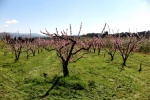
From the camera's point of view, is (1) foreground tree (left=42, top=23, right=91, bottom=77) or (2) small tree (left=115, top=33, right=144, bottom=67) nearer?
(1) foreground tree (left=42, top=23, right=91, bottom=77)

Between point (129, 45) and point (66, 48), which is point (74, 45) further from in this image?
point (129, 45)

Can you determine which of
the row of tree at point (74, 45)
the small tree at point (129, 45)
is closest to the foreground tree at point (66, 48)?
the row of tree at point (74, 45)

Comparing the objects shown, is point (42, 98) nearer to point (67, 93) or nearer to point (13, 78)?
point (67, 93)

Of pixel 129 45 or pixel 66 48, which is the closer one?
pixel 66 48

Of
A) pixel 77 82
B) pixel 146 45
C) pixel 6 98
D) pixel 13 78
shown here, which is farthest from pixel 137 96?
pixel 146 45

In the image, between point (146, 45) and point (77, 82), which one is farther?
point (146, 45)

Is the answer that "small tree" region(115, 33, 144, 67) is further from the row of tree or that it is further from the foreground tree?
the foreground tree

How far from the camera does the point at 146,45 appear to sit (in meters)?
66.8

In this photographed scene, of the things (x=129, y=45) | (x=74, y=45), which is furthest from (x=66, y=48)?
(x=129, y=45)

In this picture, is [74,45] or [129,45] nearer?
[74,45]

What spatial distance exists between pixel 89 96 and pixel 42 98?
3.38 m

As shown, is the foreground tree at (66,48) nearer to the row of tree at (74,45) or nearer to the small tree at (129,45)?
the row of tree at (74,45)

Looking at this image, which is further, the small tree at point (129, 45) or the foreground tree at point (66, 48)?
the small tree at point (129, 45)

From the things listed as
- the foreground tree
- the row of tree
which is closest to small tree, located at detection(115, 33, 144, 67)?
the row of tree
